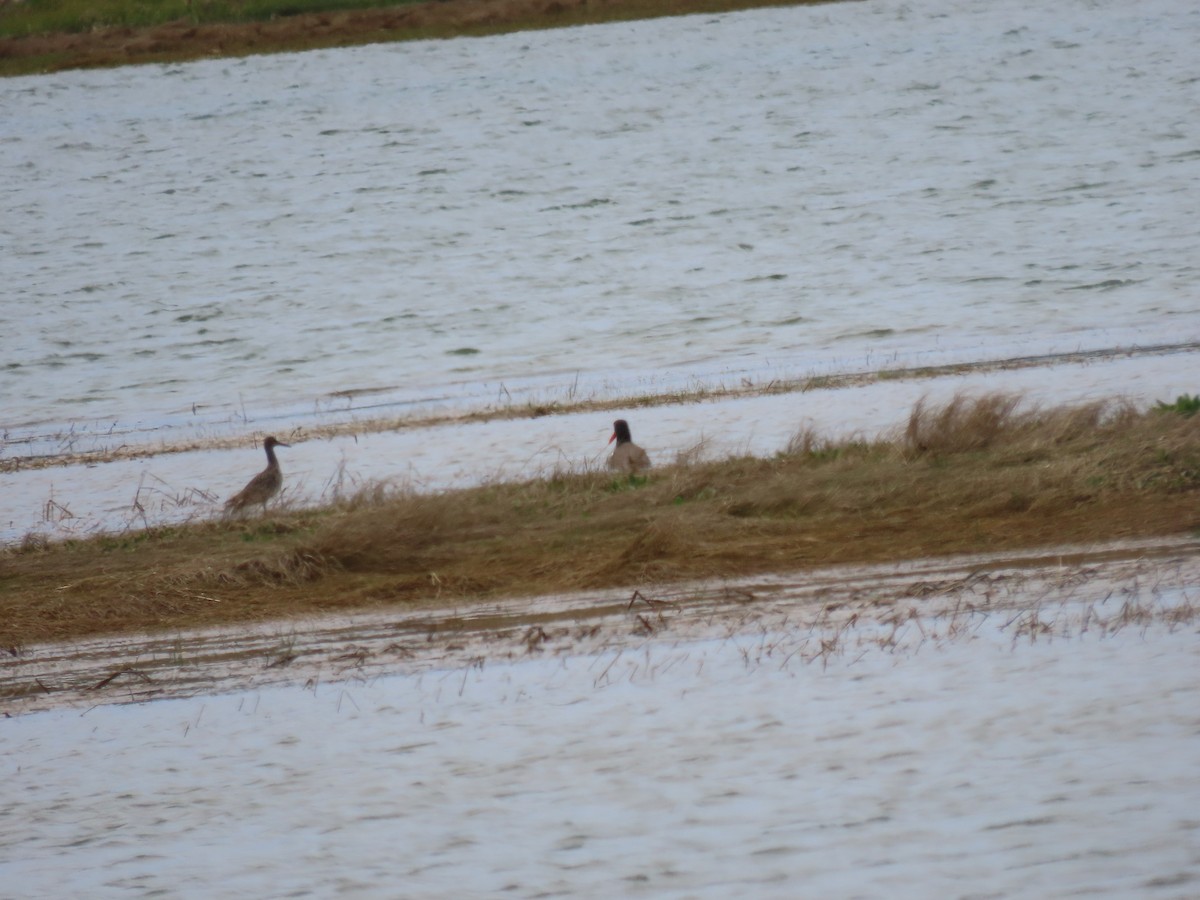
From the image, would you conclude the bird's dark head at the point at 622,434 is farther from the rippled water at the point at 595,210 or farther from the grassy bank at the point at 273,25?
the grassy bank at the point at 273,25

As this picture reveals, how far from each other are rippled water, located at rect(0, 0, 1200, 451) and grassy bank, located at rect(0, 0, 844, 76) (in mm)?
795

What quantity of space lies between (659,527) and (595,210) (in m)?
23.4

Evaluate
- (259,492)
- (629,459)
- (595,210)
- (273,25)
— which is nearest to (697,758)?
(629,459)

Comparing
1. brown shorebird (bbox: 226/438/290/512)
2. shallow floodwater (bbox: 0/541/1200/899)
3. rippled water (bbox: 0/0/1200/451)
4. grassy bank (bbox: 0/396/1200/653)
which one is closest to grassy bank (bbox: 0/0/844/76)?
rippled water (bbox: 0/0/1200/451)

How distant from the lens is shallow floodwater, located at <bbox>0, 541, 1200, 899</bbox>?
6.71 metres

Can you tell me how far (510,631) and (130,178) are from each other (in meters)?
32.3

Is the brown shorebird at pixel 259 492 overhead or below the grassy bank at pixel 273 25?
below

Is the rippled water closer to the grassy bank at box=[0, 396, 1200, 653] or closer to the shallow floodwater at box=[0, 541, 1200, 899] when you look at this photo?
the grassy bank at box=[0, 396, 1200, 653]

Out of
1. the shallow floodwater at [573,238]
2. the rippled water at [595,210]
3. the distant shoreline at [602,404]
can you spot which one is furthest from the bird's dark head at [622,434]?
the rippled water at [595,210]

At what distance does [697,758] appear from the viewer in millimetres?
7879

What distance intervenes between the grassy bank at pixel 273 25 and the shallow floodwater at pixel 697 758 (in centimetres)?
3683

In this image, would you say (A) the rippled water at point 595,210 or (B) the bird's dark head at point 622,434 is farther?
(A) the rippled water at point 595,210

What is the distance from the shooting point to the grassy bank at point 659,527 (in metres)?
10.8

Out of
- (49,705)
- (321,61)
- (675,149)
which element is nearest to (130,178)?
(321,61)
